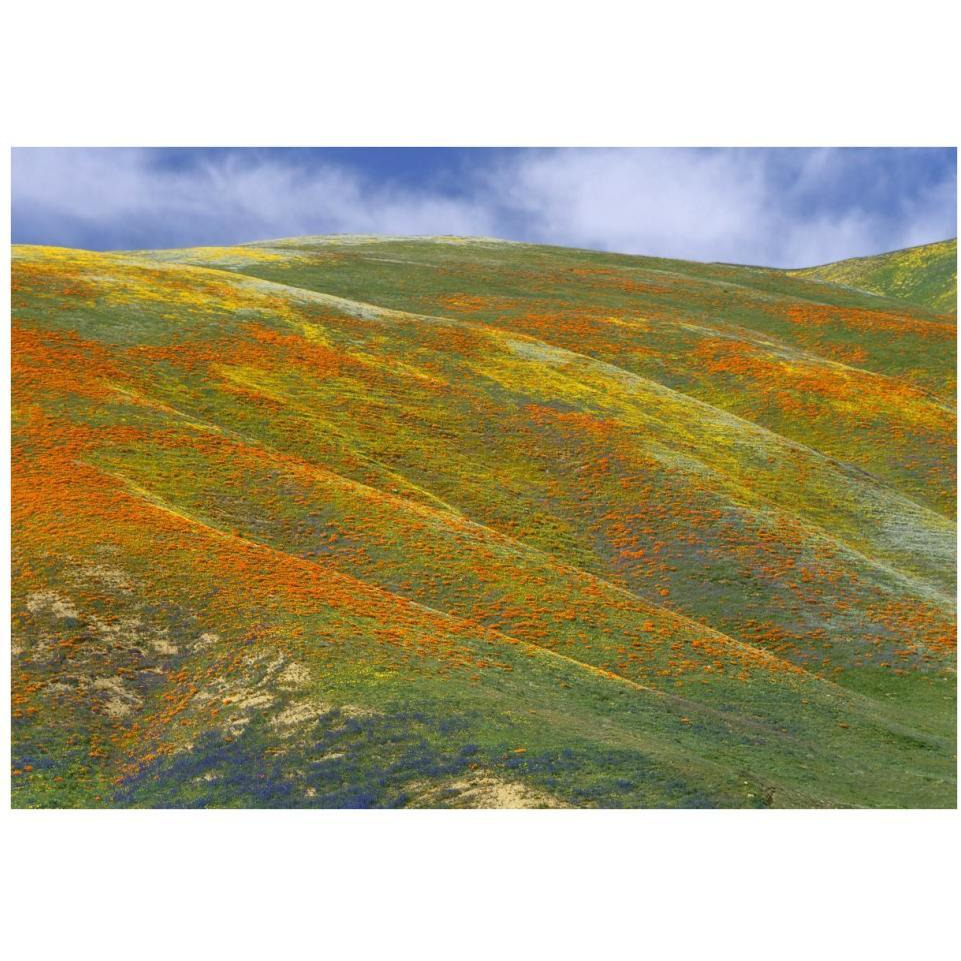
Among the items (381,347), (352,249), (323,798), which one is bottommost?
(323,798)

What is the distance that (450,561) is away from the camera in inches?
1806

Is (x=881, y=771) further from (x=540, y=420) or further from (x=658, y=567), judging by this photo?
(x=540, y=420)

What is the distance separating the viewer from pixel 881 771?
34.0 metres

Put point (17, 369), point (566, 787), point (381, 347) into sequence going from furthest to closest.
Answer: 1. point (381, 347)
2. point (17, 369)
3. point (566, 787)

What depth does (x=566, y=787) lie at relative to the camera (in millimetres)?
26438

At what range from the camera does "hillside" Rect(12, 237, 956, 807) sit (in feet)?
95.0

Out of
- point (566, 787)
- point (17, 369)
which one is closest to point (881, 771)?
point (566, 787)

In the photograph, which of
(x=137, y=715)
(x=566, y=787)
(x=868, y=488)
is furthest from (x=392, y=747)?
(x=868, y=488)

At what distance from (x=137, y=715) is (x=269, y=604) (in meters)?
6.29

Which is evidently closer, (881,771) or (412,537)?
(881,771)

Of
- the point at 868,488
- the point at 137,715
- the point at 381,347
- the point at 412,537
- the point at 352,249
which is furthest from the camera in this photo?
the point at 352,249

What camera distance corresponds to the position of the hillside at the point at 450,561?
28953 mm

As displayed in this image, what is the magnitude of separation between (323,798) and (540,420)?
147ft

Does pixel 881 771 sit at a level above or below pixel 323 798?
below
